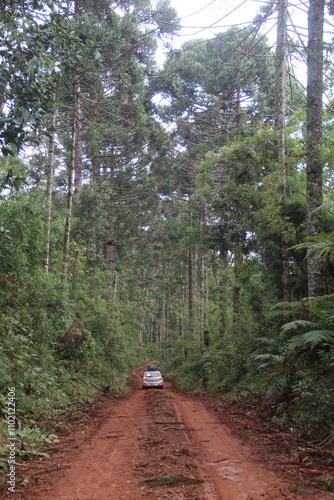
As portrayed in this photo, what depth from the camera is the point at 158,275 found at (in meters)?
44.8

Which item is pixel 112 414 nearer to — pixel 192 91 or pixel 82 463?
pixel 82 463

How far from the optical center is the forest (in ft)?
22.0

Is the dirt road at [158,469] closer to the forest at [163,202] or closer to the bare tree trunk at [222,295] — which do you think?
the forest at [163,202]

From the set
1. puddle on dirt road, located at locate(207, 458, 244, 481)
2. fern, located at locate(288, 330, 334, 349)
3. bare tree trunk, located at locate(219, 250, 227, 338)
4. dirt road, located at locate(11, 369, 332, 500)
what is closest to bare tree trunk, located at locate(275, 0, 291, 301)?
fern, located at locate(288, 330, 334, 349)

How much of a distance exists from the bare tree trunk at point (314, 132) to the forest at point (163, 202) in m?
0.03

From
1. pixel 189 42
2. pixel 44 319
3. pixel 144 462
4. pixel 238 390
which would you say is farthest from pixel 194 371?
pixel 189 42

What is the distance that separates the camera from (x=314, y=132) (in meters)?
9.91

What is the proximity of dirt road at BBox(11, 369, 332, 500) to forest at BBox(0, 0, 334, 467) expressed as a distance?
111cm

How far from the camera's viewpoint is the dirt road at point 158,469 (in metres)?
3.89

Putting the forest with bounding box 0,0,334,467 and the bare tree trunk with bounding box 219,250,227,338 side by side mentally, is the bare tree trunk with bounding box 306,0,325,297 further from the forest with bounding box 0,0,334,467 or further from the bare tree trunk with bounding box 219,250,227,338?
the bare tree trunk with bounding box 219,250,227,338

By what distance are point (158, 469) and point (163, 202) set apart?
934 inches

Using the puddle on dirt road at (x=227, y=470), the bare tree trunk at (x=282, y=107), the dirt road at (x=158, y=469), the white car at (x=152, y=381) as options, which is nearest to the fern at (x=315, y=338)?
the dirt road at (x=158, y=469)

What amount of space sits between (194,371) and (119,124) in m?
14.7

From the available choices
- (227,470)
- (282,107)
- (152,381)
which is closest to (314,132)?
(282,107)
